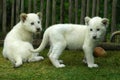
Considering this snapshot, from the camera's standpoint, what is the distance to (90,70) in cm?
944

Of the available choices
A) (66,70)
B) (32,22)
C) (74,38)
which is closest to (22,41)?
(32,22)

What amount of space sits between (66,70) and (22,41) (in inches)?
65.5

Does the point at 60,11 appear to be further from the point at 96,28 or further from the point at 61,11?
the point at 96,28

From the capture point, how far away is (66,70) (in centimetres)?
941

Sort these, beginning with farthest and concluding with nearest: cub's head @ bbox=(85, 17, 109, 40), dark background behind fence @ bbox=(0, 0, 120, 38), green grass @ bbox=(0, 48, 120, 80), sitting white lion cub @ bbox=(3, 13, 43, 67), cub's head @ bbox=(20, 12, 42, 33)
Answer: dark background behind fence @ bbox=(0, 0, 120, 38), cub's head @ bbox=(20, 12, 42, 33), sitting white lion cub @ bbox=(3, 13, 43, 67), cub's head @ bbox=(85, 17, 109, 40), green grass @ bbox=(0, 48, 120, 80)

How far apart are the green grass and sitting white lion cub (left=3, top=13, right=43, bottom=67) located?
161mm

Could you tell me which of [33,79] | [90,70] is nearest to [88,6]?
[90,70]

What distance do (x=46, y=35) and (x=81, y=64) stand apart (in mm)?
997

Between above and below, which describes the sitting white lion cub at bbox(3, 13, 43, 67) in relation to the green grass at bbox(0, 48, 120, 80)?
above

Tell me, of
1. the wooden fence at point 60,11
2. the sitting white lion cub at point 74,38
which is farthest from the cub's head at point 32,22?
the wooden fence at point 60,11

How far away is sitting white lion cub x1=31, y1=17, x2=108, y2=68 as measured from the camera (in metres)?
9.59

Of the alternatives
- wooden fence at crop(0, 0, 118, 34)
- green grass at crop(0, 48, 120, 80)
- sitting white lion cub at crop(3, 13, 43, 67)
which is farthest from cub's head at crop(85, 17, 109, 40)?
wooden fence at crop(0, 0, 118, 34)

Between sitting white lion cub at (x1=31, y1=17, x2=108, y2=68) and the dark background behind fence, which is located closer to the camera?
sitting white lion cub at (x1=31, y1=17, x2=108, y2=68)

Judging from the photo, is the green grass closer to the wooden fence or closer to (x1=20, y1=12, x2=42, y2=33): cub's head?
(x1=20, y1=12, x2=42, y2=33): cub's head
